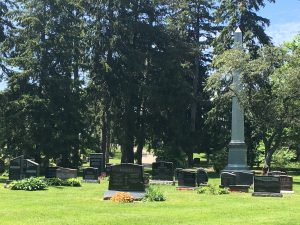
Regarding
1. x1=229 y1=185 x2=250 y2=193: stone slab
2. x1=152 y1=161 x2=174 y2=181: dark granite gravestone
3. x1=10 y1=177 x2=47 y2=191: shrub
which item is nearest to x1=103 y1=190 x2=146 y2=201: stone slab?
x1=10 y1=177 x2=47 y2=191: shrub

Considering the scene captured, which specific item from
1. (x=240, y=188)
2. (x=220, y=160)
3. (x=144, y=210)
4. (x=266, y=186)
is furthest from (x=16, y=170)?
(x=220, y=160)

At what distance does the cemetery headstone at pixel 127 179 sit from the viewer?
17.4 meters

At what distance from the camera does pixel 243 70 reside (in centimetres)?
2805

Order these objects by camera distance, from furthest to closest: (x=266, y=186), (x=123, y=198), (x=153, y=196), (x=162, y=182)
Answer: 1. (x=162, y=182)
2. (x=266, y=186)
3. (x=153, y=196)
4. (x=123, y=198)

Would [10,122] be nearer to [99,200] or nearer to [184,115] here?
[184,115]

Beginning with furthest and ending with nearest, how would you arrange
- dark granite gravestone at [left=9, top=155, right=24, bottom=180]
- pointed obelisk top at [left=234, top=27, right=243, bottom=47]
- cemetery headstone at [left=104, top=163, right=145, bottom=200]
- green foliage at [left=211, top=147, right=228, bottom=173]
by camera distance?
green foliage at [left=211, top=147, right=228, bottom=173]
pointed obelisk top at [left=234, top=27, right=243, bottom=47]
dark granite gravestone at [left=9, top=155, right=24, bottom=180]
cemetery headstone at [left=104, top=163, right=145, bottom=200]

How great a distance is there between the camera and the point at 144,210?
45.2 feet

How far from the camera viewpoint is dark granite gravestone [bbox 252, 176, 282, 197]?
19.5 meters

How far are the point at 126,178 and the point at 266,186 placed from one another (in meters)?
5.72

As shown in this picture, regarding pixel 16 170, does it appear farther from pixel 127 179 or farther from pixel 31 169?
pixel 127 179

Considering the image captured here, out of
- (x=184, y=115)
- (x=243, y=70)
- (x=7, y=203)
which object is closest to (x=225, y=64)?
(x=243, y=70)

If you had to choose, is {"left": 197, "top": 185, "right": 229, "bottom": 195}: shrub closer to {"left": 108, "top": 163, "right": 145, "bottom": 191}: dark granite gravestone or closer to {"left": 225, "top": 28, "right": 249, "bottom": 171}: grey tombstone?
{"left": 108, "top": 163, "right": 145, "bottom": 191}: dark granite gravestone

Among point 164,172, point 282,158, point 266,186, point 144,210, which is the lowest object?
point 144,210

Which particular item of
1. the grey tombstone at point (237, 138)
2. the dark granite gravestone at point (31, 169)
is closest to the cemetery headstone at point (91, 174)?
the dark granite gravestone at point (31, 169)
